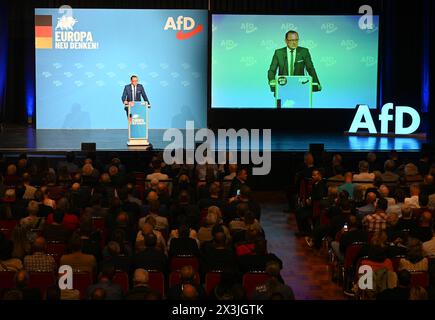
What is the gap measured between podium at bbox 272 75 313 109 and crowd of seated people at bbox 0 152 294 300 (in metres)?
8.05

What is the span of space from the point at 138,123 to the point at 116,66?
15.6ft

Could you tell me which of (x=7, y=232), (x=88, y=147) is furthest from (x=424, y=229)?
(x=88, y=147)

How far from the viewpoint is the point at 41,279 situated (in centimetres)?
709

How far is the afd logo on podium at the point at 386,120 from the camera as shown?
18344 mm

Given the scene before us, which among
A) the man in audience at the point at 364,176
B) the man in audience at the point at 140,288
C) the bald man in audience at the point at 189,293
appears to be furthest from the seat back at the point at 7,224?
the man in audience at the point at 364,176

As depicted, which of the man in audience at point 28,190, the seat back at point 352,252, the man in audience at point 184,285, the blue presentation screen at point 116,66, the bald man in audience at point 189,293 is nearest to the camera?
the bald man in audience at point 189,293

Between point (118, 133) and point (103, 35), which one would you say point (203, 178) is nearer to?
point (118, 133)

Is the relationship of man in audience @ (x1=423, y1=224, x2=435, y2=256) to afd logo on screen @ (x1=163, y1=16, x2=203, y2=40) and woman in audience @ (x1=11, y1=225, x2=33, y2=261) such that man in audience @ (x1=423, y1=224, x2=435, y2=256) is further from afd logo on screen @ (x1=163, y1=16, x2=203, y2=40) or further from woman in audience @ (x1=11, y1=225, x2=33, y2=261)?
afd logo on screen @ (x1=163, y1=16, x2=203, y2=40)

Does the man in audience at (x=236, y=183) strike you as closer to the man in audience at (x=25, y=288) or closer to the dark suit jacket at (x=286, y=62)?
the man in audience at (x=25, y=288)

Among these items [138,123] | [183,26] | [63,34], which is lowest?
[138,123]

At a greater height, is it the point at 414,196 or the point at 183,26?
the point at 183,26

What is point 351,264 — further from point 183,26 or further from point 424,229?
point 183,26

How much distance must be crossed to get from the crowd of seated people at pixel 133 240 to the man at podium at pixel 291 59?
8.27 metres
